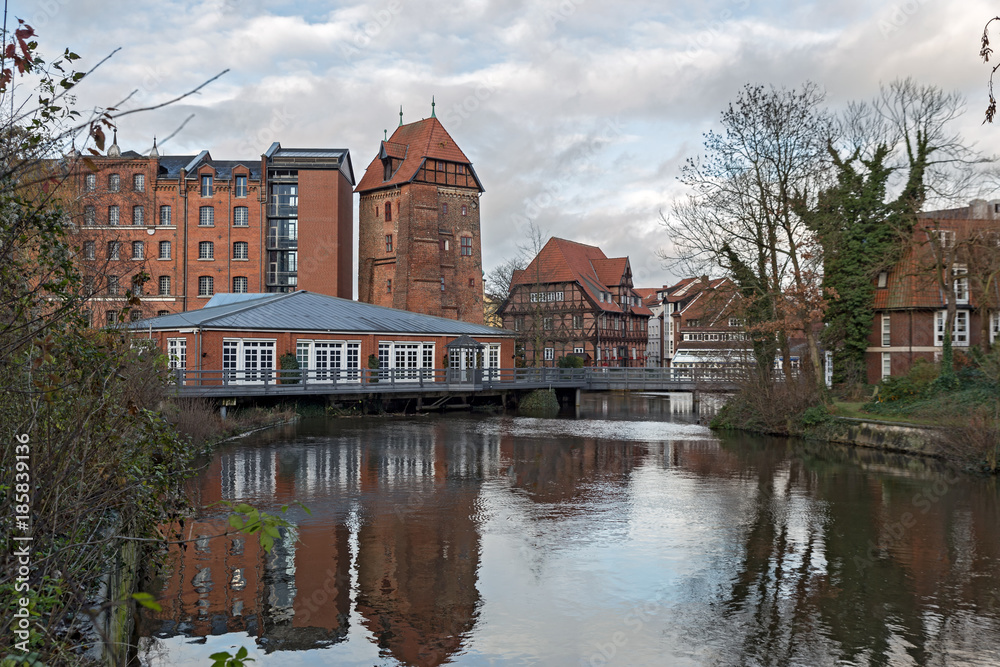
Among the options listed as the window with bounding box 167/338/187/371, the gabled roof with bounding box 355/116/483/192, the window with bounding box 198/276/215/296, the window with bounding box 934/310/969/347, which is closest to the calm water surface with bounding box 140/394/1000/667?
the window with bounding box 167/338/187/371

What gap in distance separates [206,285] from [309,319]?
20675mm

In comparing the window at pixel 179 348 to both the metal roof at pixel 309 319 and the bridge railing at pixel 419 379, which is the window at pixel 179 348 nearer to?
the metal roof at pixel 309 319

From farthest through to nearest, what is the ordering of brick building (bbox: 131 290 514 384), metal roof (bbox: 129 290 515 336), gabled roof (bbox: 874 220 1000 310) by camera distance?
metal roof (bbox: 129 290 515 336) → brick building (bbox: 131 290 514 384) → gabled roof (bbox: 874 220 1000 310)

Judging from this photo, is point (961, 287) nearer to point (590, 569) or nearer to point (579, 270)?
point (590, 569)

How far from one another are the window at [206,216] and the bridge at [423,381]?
23.2 m

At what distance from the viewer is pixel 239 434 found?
26141 mm

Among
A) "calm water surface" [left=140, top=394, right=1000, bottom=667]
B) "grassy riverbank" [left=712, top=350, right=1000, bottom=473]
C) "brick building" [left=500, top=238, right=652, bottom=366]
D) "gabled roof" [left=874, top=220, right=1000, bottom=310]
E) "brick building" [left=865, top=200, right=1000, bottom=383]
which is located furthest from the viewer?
"brick building" [left=500, top=238, right=652, bottom=366]

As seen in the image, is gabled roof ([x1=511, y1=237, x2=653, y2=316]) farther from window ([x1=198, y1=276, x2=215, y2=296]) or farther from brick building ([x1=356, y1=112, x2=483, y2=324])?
window ([x1=198, y1=276, x2=215, y2=296])

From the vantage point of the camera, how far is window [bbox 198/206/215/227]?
53875mm

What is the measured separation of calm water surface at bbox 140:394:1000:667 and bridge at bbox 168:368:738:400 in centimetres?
1107

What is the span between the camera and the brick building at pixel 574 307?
6241cm

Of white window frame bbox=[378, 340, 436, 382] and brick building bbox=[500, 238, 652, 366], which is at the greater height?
brick building bbox=[500, 238, 652, 366]

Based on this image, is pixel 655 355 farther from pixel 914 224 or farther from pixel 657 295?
pixel 914 224

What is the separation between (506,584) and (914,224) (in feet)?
91.0
